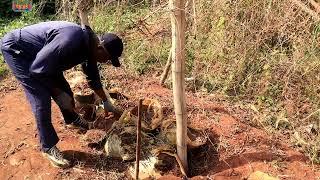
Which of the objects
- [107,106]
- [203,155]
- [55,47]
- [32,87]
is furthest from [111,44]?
[203,155]

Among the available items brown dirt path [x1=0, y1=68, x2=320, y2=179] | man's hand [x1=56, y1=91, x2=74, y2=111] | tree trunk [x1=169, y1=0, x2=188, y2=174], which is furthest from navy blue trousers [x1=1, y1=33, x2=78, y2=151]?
tree trunk [x1=169, y1=0, x2=188, y2=174]

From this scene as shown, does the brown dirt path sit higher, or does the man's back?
the man's back

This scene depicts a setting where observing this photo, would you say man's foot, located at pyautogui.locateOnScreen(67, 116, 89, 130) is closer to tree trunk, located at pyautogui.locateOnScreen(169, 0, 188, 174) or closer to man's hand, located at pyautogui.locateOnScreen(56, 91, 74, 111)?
man's hand, located at pyautogui.locateOnScreen(56, 91, 74, 111)

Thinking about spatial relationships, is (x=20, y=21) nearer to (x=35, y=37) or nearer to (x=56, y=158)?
(x=35, y=37)

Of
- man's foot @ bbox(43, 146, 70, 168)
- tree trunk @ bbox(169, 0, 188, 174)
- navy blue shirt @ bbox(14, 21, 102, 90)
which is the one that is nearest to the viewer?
tree trunk @ bbox(169, 0, 188, 174)

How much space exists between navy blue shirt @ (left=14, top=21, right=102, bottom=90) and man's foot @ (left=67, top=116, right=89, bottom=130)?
0.60 m

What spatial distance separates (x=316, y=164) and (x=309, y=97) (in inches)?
40.7

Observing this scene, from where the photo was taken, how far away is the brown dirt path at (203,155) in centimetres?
343

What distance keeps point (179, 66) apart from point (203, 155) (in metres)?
1.00

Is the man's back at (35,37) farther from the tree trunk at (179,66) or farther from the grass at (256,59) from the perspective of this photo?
the grass at (256,59)

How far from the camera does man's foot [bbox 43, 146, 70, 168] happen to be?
140 inches

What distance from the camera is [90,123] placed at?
4.09 m

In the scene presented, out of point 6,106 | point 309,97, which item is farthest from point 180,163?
point 6,106

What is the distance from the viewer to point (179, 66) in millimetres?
3037
